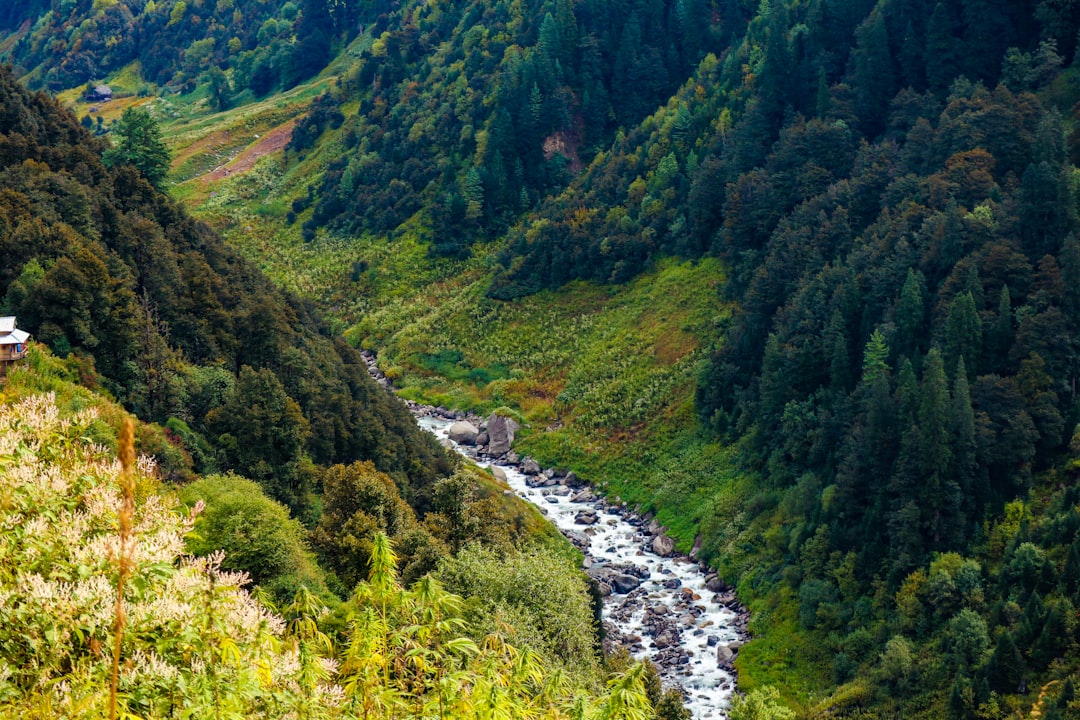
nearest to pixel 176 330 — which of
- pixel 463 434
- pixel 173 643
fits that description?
pixel 463 434

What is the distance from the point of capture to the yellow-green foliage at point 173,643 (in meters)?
19.5

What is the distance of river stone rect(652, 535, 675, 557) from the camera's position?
86.5m

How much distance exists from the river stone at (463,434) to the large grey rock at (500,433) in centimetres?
179

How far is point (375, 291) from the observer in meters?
146

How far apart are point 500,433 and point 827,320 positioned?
35.5 metres

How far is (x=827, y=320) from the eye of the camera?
88.4m

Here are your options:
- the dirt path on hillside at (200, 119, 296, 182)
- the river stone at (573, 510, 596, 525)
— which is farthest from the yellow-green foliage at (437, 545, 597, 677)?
the dirt path on hillside at (200, 119, 296, 182)

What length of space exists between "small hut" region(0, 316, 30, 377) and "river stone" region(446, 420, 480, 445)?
61.8 meters

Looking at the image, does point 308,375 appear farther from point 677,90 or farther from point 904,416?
point 677,90

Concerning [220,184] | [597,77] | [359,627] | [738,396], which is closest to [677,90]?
[597,77]

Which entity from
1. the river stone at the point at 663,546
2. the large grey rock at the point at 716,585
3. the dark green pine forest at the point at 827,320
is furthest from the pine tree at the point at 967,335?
the river stone at the point at 663,546

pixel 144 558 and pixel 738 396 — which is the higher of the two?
pixel 144 558

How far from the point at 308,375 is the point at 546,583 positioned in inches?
1033

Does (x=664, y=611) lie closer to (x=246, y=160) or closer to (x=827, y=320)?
(x=827, y=320)
